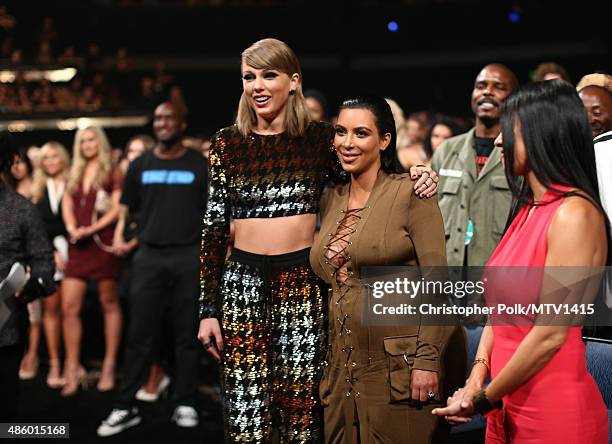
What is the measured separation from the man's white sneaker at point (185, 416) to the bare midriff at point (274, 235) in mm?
2241

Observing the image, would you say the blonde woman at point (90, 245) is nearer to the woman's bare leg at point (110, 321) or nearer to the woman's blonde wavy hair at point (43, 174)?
the woman's bare leg at point (110, 321)

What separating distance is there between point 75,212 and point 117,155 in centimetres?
272

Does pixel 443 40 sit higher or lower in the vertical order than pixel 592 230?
higher

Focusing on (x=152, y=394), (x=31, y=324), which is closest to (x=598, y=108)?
(x=152, y=394)

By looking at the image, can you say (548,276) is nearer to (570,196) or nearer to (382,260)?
(570,196)

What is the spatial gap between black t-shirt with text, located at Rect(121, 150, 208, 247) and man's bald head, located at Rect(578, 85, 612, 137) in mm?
2391

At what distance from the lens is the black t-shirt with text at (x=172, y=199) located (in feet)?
15.8

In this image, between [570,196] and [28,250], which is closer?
[570,196]

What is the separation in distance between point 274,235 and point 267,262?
9 centimetres

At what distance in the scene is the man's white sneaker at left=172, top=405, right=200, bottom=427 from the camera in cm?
463

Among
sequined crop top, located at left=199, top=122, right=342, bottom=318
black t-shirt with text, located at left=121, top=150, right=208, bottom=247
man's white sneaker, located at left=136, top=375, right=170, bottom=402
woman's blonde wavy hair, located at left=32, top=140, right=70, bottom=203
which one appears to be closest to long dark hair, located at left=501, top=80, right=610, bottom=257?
sequined crop top, located at left=199, top=122, right=342, bottom=318

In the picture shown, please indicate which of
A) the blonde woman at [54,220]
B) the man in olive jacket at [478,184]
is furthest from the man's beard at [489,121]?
the blonde woman at [54,220]

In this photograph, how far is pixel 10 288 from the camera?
3.17 metres

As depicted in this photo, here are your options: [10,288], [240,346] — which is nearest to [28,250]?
[10,288]
